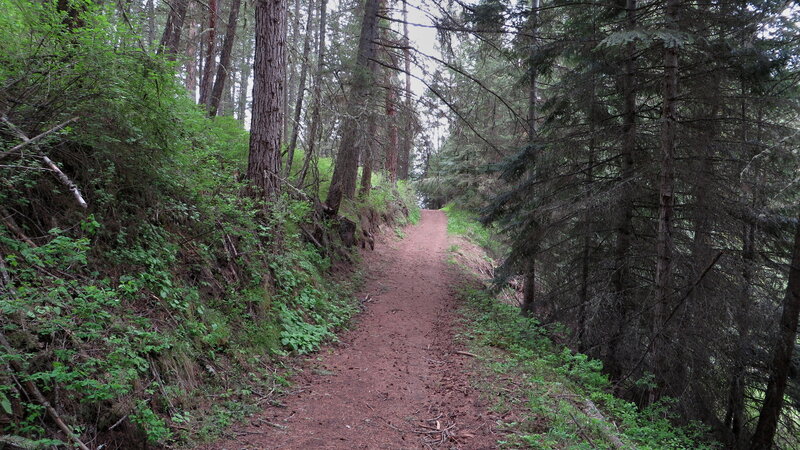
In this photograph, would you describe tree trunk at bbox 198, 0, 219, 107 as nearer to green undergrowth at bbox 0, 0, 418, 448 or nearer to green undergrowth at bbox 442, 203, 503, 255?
green undergrowth at bbox 0, 0, 418, 448

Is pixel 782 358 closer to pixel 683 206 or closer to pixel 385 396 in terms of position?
pixel 683 206

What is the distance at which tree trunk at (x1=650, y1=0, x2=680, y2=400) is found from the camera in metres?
6.69

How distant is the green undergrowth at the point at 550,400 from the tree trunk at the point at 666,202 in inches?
34.7

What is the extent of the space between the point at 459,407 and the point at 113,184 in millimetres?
4589

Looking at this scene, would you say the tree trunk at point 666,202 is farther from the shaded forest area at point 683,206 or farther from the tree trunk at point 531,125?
the tree trunk at point 531,125

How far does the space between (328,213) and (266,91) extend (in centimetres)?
443

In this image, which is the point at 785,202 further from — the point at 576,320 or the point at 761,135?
the point at 576,320

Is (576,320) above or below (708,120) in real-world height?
below

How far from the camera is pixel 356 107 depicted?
393 inches

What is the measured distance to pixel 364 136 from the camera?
10289 millimetres

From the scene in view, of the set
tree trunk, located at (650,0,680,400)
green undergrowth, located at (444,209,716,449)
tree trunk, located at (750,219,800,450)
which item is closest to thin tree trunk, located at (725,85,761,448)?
tree trunk, located at (750,219,800,450)

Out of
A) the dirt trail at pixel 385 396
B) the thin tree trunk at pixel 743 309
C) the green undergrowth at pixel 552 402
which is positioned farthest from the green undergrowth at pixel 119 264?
the thin tree trunk at pixel 743 309

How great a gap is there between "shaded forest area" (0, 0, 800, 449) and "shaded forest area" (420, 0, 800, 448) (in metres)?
0.05

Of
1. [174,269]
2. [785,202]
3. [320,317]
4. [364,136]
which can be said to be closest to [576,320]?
[785,202]
